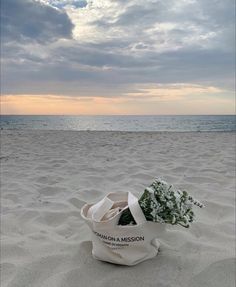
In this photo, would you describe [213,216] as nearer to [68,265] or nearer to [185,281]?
[185,281]

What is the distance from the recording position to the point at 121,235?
Result: 191 centimetres

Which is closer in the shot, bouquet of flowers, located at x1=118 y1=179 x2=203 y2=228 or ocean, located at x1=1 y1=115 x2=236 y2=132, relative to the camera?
bouquet of flowers, located at x1=118 y1=179 x2=203 y2=228

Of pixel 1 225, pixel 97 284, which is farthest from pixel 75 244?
pixel 1 225

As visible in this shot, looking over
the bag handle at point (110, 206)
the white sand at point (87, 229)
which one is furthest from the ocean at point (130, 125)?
the bag handle at point (110, 206)

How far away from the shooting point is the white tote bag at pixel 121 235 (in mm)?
1892

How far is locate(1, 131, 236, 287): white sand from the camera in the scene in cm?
192

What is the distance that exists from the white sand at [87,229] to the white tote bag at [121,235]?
6 centimetres

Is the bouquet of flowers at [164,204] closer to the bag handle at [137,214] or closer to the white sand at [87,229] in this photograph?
the bag handle at [137,214]

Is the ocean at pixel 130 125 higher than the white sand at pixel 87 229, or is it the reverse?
the ocean at pixel 130 125

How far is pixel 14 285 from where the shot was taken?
6.14 ft

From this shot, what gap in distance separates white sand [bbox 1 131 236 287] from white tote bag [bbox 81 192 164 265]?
6 cm

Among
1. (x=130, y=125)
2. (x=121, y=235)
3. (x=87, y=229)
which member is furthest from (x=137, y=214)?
(x=130, y=125)

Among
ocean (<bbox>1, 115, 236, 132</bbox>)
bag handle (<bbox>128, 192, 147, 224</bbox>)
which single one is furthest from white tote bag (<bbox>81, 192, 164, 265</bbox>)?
ocean (<bbox>1, 115, 236, 132</bbox>)

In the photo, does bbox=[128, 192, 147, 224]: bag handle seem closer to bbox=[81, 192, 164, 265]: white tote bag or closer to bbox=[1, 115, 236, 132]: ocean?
bbox=[81, 192, 164, 265]: white tote bag
